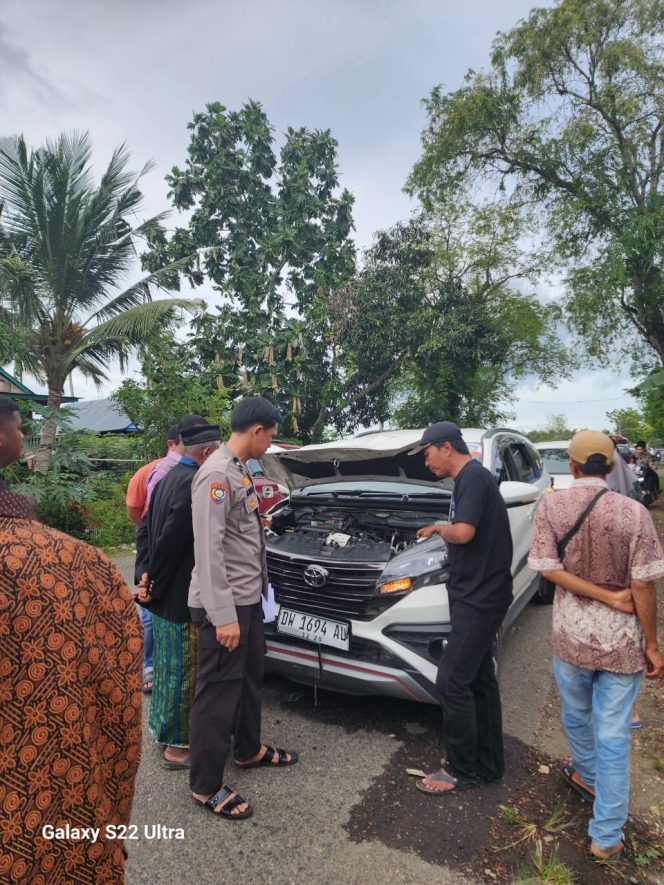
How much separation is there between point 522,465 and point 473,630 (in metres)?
2.96

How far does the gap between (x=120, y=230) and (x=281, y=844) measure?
42.4 ft

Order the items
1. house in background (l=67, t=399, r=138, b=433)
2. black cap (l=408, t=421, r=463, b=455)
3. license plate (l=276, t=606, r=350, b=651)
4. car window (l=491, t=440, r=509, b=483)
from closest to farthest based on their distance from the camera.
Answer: black cap (l=408, t=421, r=463, b=455) < license plate (l=276, t=606, r=350, b=651) < car window (l=491, t=440, r=509, b=483) < house in background (l=67, t=399, r=138, b=433)

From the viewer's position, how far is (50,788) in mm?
1132

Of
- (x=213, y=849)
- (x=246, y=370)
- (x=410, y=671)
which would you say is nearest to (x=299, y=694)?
(x=410, y=671)

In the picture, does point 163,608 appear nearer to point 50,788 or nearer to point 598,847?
point 50,788

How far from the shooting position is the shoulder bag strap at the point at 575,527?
224 centimetres

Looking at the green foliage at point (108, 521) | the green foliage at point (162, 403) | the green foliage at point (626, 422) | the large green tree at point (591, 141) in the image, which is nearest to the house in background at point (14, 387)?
the green foliage at point (162, 403)

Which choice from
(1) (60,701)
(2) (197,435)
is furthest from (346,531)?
(1) (60,701)

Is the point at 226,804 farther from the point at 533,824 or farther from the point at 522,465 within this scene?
the point at 522,465

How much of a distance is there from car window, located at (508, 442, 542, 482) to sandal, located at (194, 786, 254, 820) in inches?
129

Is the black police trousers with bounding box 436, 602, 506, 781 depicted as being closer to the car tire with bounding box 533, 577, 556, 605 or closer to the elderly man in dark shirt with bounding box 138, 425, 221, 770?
the elderly man in dark shirt with bounding box 138, 425, 221, 770

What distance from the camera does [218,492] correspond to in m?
2.41

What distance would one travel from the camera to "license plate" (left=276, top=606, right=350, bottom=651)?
3010mm

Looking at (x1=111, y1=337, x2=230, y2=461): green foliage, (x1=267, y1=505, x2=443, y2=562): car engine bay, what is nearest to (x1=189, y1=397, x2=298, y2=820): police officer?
(x1=267, y1=505, x2=443, y2=562): car engine bay
